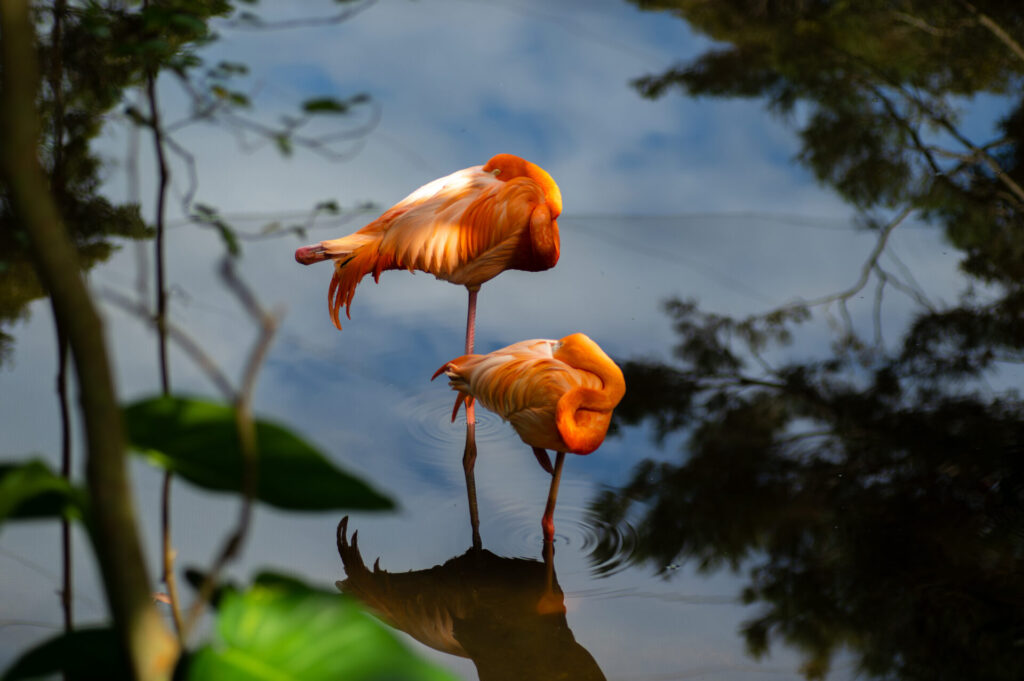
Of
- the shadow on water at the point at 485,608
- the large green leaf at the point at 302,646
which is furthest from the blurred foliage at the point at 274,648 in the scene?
the shadow on water at the point at 485,608

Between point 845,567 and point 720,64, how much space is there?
2.30 m

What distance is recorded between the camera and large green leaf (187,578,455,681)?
330 mm

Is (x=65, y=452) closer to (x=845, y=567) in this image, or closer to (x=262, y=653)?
(x=262, y=653)

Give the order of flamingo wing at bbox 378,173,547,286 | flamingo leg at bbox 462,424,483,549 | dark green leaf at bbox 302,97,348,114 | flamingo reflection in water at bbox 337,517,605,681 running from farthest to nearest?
flamingo wing at bbox 378,173,547,286 < flamingo leg at bbox 462,424,483,549 < flamingo reflection in water at bbox 337,517,605,681 < dark green leaf at bbox 302,97,348,114

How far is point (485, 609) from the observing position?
4.04 feet

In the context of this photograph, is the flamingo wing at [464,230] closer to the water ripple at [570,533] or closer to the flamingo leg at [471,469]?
the flamingo leg at [471,469]

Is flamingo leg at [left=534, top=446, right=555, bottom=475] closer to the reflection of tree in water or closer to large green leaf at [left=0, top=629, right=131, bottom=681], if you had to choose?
the reflection of tree in water

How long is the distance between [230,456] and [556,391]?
956mm

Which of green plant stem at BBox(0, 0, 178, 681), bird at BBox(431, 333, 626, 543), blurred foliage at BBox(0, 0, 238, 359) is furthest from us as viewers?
blurred foliage at BBox(0, 0, 238, 359)

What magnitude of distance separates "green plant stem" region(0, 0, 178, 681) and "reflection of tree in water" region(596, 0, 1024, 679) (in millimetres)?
1010

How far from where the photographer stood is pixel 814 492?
154cm

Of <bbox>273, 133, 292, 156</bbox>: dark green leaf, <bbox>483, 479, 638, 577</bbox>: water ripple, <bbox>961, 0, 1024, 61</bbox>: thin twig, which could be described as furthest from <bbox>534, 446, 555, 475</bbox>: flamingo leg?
<bbox>961, 0, 1024, 61</bbox>: thin twig

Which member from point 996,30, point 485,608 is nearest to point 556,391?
point 485,608

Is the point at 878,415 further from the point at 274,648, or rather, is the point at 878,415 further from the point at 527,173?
the point at 274,648
